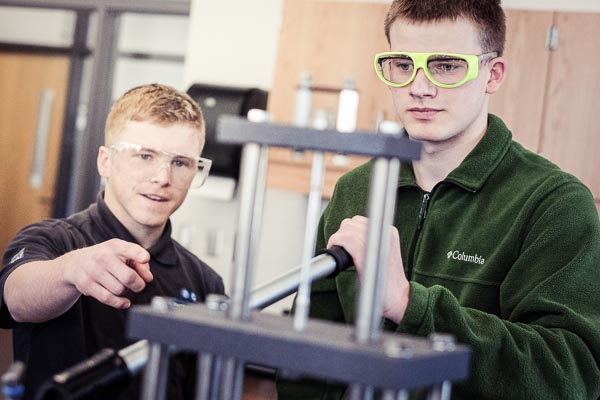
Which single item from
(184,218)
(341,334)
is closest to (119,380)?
(341,334)

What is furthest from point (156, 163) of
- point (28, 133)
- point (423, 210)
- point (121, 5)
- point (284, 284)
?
point (28, 133)

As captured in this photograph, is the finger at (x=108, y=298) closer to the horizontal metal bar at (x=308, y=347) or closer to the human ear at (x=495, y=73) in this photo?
the horizontal metal bar at (x=308, y=347)

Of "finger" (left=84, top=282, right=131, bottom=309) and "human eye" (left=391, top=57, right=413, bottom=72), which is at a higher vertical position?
"human eye" (left=391, top=57, right=413, bottom=72)

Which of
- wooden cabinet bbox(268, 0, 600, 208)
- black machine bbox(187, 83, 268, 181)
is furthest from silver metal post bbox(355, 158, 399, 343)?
black machine bbox(187, 83, 268, 181)

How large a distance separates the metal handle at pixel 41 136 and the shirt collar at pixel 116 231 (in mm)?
4413

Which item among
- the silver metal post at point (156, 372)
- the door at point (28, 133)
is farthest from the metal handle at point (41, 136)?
the silver metal post at point (156, 372)

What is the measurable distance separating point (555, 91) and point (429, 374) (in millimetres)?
2843

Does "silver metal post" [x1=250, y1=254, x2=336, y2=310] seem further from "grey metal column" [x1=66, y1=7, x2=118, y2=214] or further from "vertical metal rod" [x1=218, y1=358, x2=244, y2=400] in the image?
"grey metal column" [x1=66, y1=7, x2=118, y2=214]

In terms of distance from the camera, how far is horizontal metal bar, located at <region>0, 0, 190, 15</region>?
5318 millimetres

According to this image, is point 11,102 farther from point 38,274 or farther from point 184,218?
point 38,274

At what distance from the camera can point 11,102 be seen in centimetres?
666

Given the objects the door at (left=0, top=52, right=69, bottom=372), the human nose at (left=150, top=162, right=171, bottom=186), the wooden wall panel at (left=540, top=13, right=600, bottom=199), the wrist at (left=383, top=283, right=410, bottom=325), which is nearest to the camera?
the wrist at (left=383, top=283, right=410, bottom=325)

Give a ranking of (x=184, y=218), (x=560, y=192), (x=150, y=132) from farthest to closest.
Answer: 1. (x=184, y=218)
2. (x=150, y=132)
3. (x=560, y=192)

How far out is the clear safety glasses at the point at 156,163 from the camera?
6.88 feet
